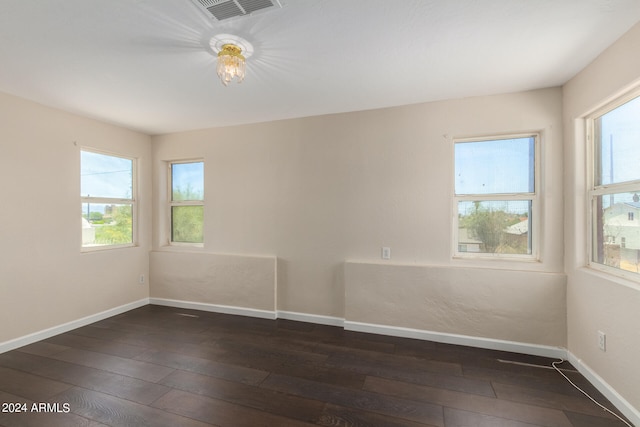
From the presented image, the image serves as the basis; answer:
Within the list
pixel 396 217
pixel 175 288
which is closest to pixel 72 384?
pixel 175 288

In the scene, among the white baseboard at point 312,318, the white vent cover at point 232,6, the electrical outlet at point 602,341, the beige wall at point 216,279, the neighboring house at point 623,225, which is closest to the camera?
the white vent cover at point 232,6

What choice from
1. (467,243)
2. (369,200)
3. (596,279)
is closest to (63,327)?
(369,200)

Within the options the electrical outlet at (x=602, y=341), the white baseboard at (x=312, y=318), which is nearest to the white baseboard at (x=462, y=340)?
the white baseboard at (x=312, y=318)

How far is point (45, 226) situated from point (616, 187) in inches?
204

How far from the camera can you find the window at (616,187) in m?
1.82

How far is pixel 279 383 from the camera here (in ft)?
6.84

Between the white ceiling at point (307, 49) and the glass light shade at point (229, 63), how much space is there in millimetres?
128

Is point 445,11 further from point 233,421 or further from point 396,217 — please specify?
point 233,421

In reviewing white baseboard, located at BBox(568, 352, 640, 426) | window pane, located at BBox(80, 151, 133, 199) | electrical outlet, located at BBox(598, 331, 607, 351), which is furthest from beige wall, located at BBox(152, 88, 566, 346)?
window pane, located at BBox(80, 151, 133, 199)

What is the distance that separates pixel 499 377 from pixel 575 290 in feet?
3.32

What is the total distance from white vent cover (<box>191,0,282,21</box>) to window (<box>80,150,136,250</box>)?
2.91 metres

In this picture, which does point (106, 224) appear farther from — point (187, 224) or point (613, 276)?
point (613, 276)

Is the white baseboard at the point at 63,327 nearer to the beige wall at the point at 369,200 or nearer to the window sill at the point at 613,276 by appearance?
the beige wall at the point at 369,200

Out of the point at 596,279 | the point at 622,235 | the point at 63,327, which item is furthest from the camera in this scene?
the point at 63,327
